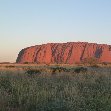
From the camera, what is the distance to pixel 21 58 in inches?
6757

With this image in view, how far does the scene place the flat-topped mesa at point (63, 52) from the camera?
162 metres

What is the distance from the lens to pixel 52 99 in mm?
10750

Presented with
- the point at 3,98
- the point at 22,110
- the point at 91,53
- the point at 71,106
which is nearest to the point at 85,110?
the point at 71,106

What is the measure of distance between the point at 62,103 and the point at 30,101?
1.26 m

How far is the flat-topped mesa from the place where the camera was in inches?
6387

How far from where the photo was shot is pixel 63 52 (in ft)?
547

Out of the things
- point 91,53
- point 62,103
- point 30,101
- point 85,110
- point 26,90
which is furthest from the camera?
point 91,53

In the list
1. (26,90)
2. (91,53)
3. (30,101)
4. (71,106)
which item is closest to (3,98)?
(30,101)

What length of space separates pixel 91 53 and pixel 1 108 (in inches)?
6193

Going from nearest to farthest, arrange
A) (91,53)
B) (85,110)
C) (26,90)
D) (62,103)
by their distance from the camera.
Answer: (85,110) → (62,103) → (26,90) → (91,53)

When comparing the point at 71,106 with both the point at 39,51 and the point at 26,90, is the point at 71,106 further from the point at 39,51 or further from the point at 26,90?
the point at 39,51

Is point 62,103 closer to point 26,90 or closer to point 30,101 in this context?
point 30,101

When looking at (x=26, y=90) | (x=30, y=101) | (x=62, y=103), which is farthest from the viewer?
(x=26, y=90)

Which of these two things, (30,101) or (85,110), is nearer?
(85,110)
